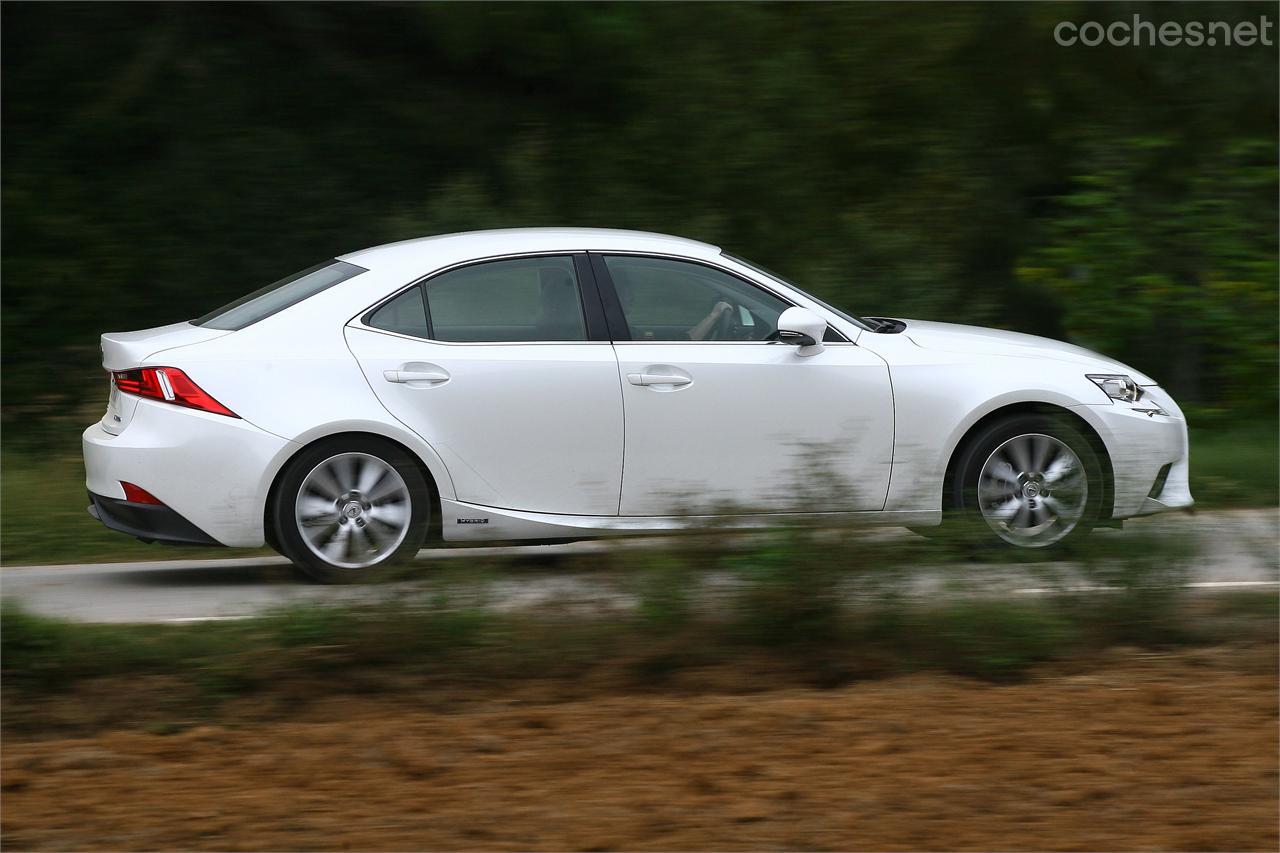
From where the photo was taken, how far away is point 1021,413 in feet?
24.1

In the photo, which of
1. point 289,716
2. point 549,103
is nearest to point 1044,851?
point 289,716

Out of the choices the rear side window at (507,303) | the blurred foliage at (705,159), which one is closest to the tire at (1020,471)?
the rear side window at (507,303)

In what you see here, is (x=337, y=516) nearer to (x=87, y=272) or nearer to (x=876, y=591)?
(x=876, y=591)

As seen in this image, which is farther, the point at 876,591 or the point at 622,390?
the point at 622,390

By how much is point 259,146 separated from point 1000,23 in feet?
22.2

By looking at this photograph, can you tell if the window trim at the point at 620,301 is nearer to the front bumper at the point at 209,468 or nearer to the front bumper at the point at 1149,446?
the front bumper at the point at 1149,446

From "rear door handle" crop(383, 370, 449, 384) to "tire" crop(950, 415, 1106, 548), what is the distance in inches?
98.5

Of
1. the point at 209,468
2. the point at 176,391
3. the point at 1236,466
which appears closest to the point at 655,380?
the point at 209,468

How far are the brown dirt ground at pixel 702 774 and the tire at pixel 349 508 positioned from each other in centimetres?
167

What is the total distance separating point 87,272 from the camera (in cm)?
1334

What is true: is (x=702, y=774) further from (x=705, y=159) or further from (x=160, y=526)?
(x=705, y=159)

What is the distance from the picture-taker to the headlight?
7453 mm

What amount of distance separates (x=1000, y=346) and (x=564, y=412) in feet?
7.32

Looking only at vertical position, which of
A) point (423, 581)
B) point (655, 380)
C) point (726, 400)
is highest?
point (655, 380)
